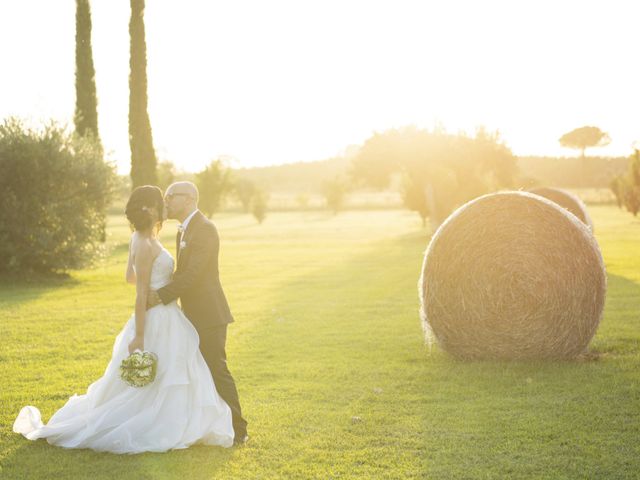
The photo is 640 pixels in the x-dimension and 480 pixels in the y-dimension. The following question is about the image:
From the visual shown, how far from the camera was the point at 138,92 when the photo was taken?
1214 inches

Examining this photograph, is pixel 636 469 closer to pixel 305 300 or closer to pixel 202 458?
pixel 202 458

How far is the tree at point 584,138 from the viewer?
13988 centimetres

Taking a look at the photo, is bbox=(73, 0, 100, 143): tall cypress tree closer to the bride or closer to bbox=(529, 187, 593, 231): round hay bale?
bbox=(529, 187, 593, 231): round hay bale

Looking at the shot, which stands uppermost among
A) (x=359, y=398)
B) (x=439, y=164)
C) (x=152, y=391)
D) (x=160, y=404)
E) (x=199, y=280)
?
(x=439, y=164)

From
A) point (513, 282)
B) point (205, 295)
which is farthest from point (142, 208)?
point (513, 282)

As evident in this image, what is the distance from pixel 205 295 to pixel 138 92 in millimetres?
25773

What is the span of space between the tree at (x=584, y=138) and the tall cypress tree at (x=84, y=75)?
411 ft

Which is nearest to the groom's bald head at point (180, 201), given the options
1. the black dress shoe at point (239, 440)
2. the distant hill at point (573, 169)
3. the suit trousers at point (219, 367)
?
the suit trousers at point (219, 367)

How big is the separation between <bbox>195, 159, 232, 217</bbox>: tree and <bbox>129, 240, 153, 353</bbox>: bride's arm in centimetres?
5830

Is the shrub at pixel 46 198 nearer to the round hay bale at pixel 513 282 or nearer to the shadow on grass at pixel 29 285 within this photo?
the shadow on grass at pixel 29 285

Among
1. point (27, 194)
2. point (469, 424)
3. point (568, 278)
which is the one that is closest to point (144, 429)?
point (469, 424)

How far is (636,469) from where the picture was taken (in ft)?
19.4

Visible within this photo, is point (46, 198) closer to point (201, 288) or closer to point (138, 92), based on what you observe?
point (138, 92)

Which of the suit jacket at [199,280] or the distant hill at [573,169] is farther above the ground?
the distant hill at [573,169]
